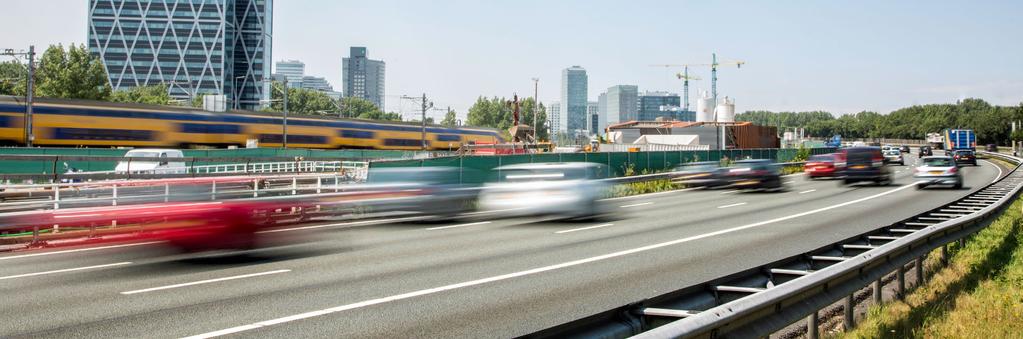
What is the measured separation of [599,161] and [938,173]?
46.9 feet

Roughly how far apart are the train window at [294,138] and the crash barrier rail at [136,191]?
27797 mm

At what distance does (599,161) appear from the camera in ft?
123

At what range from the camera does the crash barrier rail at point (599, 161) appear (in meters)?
27.8

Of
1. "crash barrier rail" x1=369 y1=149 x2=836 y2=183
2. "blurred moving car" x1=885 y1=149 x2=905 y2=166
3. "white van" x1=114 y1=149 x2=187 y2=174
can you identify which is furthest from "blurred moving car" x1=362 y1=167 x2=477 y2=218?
"blurred moving car" x1=885 y1=149 x2=905 y2=166

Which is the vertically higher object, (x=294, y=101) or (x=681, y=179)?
(x=294, y=101)

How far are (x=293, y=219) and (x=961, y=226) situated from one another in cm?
1059

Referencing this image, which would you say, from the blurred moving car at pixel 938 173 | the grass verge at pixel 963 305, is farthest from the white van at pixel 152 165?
the blurred moving car at pixel 938 173

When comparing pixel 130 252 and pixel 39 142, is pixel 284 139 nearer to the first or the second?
pixel 39 142

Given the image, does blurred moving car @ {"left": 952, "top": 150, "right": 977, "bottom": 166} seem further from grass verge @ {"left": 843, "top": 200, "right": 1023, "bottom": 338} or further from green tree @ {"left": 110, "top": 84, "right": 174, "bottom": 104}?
green tree @ {"left": 110, "top": 84, "right": 174, "bottom": 104}

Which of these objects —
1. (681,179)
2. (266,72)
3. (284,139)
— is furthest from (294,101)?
(681,179)

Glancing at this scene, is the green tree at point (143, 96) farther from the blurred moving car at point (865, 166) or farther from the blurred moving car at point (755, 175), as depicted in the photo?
the blurred moving car at point (865, 166)

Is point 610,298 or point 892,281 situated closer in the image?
point 610,298

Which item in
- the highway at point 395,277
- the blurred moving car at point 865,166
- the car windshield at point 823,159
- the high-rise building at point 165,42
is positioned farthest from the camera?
the high-rise building at point 165,42

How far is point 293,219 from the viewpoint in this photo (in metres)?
13.4
